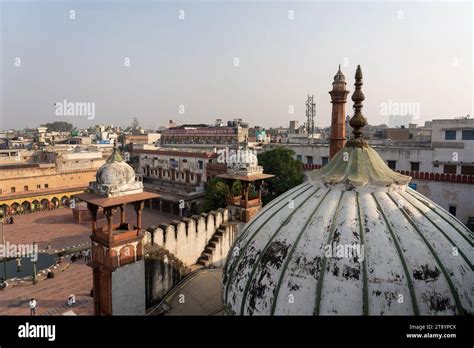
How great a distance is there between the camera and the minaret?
595 inches

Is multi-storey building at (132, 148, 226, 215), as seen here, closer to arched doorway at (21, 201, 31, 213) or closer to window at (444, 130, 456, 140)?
arched doorway at (21, 201, 31, 213)

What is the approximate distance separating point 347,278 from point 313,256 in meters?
0.56

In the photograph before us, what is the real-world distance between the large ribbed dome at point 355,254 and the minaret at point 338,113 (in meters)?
9.08

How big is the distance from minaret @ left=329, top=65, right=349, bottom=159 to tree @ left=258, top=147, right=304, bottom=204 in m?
14.6

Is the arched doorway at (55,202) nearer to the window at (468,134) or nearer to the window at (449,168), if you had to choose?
the window at (449,168)

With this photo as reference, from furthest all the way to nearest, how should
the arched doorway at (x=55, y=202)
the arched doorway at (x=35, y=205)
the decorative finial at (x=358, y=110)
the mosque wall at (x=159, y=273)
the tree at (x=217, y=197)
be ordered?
the arched doorway at (x=55, y=202), the arched doorway at (x=35, y=205), the tree at (x=217, y=197), the mosque wall at (x=159, y=273), the decorative finial at (x=358, y=110)

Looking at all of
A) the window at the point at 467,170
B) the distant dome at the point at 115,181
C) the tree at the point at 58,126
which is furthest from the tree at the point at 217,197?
the tree at the point at 58,126

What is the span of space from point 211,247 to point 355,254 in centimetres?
961

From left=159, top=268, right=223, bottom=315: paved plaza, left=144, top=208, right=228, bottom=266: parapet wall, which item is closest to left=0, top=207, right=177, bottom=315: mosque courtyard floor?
left=144, top=208, right=228, bottom=266: parapet wall

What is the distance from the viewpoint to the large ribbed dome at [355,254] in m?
4.77
